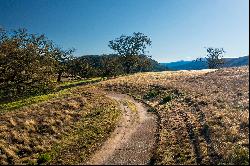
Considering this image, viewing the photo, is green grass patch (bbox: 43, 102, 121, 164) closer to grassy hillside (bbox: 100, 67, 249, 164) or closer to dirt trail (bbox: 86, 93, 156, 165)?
dirt trail (bbox: 86, 93, 156, 165)

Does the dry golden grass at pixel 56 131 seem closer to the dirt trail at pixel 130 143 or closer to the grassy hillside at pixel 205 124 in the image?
the dirt trail at pixel 130 143

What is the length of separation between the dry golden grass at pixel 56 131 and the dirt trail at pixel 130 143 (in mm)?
877

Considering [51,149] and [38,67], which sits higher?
[38,67]

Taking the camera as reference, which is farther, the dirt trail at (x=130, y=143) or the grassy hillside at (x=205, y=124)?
the dirt trail at (x=130, y=143)

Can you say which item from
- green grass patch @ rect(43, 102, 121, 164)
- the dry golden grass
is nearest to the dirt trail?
green grass patch @ rect(43, 102, 121, 164)

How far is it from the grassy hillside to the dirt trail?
969 mm

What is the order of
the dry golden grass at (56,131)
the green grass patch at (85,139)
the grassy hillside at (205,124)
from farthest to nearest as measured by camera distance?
the dry golden grass at (56,131) → the green grass patch at (85,139) → the grassy hillside at (205,124)

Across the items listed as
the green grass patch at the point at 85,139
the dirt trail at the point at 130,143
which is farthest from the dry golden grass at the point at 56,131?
the dirt trail at the point at 130,143

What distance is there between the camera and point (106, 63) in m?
108

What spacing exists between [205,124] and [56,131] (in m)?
13.1

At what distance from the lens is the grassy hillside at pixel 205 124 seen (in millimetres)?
23188

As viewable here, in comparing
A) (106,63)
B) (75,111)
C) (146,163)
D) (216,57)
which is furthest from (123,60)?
(146,163)

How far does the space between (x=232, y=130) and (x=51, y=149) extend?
13203 mm

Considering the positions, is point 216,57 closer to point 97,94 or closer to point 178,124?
point 97,94
